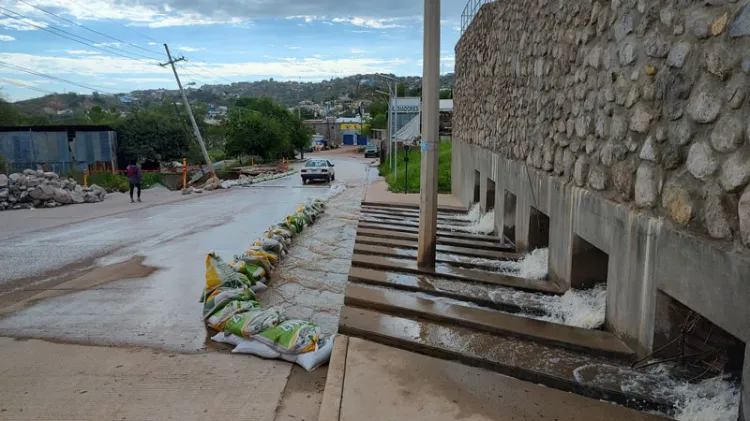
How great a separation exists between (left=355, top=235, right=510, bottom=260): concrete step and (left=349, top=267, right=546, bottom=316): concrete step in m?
1.48

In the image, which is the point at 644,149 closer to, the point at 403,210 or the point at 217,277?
the point at 217,277

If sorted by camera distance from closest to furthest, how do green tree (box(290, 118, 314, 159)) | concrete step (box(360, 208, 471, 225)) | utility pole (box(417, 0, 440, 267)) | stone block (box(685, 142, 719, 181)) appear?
stone block (box(685, 142, 719, 181)) < utility pole (box(417, 0, 440, 267)) < concrete step (box(360, 208, 471, 225)) < green tree (box(290, 118, 314, 159))

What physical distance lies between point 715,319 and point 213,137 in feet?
266

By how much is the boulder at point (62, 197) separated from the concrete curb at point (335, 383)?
67.0ft

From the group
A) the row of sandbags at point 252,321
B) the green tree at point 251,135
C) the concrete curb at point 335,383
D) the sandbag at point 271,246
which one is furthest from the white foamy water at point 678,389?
the green tree at point 251,135

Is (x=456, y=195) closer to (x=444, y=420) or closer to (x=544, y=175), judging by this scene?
(x=544, y=175)

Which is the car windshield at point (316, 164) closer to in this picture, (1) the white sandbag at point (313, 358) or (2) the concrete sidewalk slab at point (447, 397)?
(1) the white sandbag at point (313, 358)

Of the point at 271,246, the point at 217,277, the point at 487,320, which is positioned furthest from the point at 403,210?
the point at 487,320

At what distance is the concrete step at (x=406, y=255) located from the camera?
7.15 meters

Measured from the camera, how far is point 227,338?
16.4ft

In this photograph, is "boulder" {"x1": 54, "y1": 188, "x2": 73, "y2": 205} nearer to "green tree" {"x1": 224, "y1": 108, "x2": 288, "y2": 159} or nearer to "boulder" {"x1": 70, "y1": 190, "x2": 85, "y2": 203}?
"boulder" {"x1": 70, "y1": 190, "x2": 85, "y2": 203}

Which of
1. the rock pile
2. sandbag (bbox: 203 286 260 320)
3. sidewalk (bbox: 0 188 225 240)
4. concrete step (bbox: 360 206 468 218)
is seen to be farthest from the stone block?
the rock pile

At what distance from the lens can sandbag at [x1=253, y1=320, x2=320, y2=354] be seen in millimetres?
4520

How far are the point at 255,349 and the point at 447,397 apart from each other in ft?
6.25
